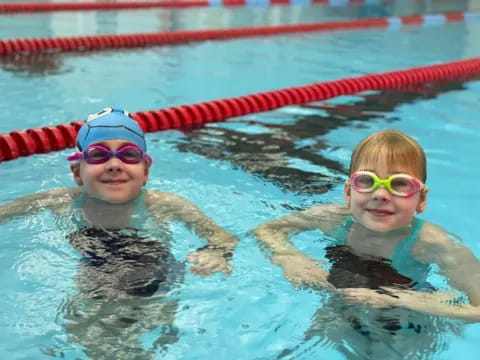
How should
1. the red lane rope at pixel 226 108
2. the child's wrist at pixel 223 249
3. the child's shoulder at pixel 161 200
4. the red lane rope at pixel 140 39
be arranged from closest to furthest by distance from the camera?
the child's wrist at pixel 223 249
the child's shoulder at pixel 161 200
the red lane rope at pixel 226 108
the red lane rope at pixel 140 39

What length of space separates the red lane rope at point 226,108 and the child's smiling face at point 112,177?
1.73 meters

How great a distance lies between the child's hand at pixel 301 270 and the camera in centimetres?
287

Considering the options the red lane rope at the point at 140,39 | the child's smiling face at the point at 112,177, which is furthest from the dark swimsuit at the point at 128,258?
the red lane rope at the point at 140,39

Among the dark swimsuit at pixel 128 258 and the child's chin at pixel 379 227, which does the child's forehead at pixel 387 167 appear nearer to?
the child's chin at pixel 379 227

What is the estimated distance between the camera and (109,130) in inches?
129

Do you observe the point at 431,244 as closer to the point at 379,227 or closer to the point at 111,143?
the point at 379,227

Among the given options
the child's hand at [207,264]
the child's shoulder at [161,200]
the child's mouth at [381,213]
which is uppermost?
the child's mouth at [381,213]

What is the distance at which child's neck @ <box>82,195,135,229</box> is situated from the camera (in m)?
3.31

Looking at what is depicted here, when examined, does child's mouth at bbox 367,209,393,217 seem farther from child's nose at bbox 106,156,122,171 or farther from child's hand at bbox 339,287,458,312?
child's nose at bbox 106,156,122,171

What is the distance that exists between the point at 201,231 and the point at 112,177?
0.51 m

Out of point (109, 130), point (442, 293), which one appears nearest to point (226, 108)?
point (109, 130)

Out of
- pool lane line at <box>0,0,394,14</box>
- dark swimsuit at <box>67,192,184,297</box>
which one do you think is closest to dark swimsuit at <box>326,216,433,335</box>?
dark swimsuit at <box>67,192,184,297</box>

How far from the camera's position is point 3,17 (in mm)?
12250

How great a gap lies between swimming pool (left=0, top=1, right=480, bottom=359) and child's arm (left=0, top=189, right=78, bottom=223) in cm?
6
